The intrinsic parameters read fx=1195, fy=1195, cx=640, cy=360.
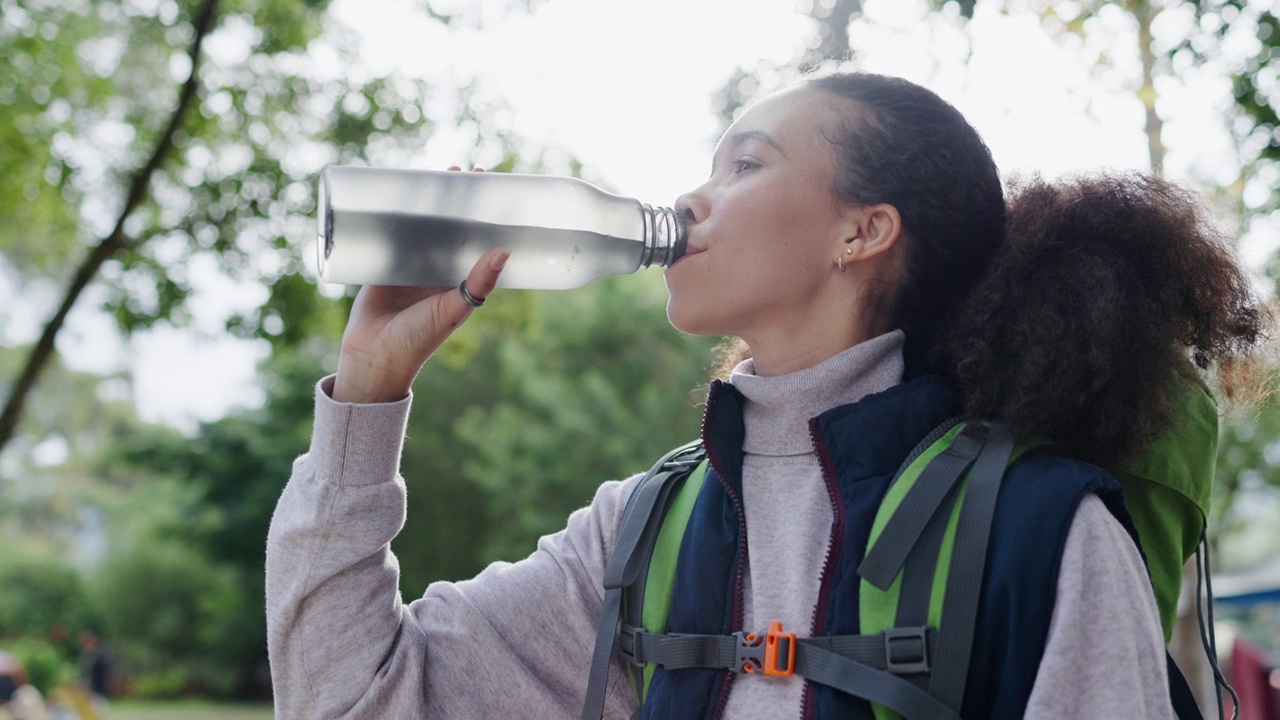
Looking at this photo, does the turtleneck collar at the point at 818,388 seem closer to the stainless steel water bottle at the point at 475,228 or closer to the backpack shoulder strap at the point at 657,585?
the backpack shoulder strap at the point at 657,585

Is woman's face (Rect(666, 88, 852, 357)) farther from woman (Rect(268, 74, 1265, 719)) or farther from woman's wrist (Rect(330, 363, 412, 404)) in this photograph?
woman's wrist (Rect(330, 363, 412, 404))

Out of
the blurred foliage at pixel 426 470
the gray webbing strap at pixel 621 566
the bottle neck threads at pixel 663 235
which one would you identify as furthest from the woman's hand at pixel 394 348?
the blurred foliage at pixel 426 470

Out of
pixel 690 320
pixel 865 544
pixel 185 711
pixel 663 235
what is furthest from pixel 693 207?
pixel 185 711

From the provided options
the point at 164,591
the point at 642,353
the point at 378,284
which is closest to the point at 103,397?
the point at 164,591

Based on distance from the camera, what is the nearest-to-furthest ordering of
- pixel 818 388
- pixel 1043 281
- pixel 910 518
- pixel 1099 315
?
pixel 910 518
pixel 1099 315
pixel 1043 281
pixel 818 388

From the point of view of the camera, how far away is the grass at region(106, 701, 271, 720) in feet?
76.2

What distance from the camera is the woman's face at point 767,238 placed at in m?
1.87

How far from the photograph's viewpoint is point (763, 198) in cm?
188

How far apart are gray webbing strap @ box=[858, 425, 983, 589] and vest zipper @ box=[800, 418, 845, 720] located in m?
0.10

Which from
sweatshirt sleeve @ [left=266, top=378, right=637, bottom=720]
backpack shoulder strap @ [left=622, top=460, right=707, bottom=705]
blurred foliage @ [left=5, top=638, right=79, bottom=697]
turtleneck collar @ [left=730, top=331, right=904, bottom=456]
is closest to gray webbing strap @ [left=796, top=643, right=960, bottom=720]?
backpack shoulder strap @ [left=622, top=460, right=707, bottom=705]

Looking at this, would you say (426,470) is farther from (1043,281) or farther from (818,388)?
(1043,281)

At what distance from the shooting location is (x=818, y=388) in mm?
1852

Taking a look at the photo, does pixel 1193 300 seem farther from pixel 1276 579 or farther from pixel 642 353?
pixel 642 353

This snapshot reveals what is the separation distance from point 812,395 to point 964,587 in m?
0.48
